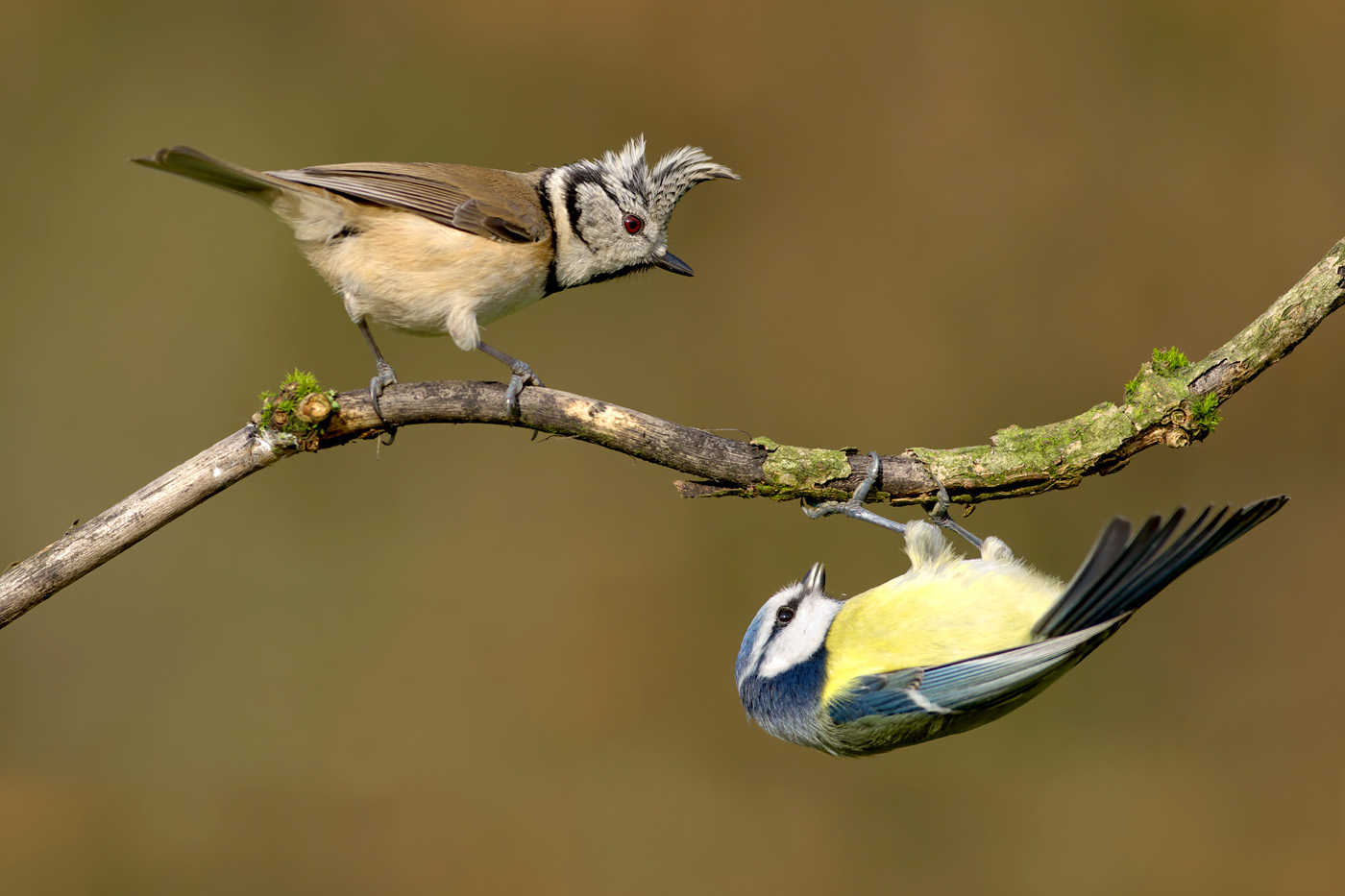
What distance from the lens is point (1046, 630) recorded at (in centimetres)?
173

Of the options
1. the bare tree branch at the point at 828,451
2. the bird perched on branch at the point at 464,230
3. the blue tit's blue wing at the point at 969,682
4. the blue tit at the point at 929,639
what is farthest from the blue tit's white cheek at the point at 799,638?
the bird perched on branch at the point at 464,230

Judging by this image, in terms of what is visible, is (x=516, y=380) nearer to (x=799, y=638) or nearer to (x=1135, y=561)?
(x=799, y=638)

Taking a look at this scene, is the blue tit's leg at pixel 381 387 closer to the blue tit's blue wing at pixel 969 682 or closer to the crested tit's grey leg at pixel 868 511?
the crested tit's grey leg at pixel 868 511

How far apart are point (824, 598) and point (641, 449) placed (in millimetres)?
525

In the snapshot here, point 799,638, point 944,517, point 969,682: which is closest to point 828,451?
point 944,517

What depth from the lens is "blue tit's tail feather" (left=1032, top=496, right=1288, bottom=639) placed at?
1545mm

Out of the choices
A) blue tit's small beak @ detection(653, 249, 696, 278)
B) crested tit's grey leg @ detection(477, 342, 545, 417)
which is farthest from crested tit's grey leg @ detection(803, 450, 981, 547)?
blue tit's small beak @ detection(653, 249, 696, 278)

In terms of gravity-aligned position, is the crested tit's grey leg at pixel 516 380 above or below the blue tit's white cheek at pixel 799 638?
above

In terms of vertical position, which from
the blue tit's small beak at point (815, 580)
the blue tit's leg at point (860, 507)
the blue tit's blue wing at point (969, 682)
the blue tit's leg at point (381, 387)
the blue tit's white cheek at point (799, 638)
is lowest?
the blue tit's blue wing at point (969, 682)

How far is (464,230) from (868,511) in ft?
3.94

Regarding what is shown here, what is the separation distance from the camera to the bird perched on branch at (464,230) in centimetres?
223

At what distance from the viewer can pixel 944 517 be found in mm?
1909

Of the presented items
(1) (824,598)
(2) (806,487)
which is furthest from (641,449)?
(1) (824,598)

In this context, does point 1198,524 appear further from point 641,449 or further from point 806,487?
point 641,449
